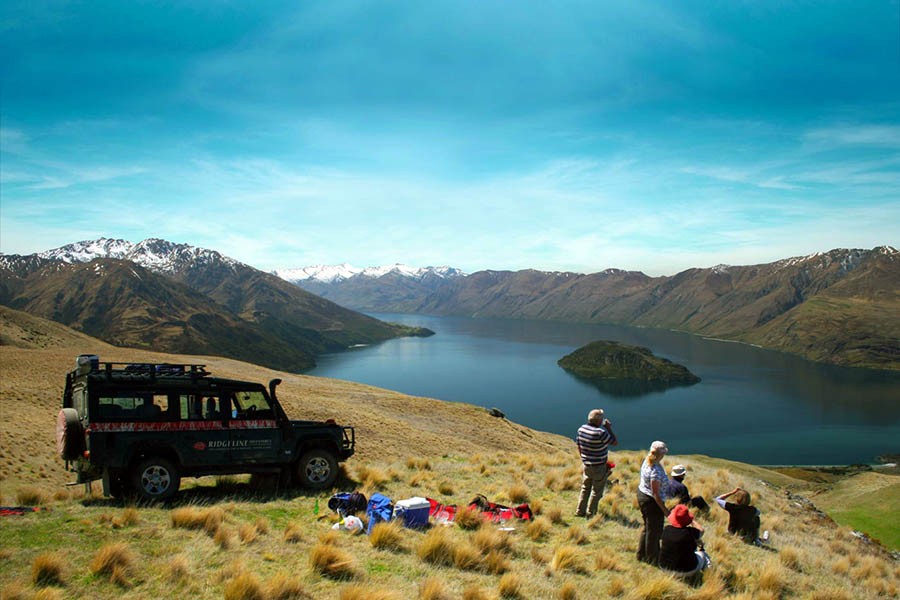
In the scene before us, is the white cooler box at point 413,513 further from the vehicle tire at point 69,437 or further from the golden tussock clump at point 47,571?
the vehicle tire at point 69,437

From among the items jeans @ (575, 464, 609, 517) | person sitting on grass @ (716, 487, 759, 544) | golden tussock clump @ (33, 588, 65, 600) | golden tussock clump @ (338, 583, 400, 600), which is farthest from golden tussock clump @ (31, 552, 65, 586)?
person sitting on grass @ (716, 487, 759, 544)

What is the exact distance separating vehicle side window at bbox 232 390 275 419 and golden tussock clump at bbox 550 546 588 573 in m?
6.56

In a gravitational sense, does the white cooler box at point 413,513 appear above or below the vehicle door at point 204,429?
below

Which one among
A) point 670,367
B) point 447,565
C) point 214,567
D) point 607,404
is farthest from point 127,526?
point 670,367

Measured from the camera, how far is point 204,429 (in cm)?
1017

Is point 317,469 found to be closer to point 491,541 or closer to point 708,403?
point 491,541

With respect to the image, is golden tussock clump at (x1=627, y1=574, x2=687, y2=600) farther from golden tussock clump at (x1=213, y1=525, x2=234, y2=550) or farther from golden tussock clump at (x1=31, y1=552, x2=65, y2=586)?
golden tussock clump at (x1=31, y1=552, x2=65, y2=586)

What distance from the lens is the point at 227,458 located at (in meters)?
10.4

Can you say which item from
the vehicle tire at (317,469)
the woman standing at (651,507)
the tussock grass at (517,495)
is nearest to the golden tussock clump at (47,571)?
the vehicle tire at (317,469)

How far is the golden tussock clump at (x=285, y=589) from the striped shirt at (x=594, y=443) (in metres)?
5.83

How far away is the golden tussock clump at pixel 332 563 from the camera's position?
21.4ft

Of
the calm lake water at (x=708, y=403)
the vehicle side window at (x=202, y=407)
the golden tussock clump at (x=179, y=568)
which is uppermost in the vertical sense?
the vehicle side window at (x=202, y=407)

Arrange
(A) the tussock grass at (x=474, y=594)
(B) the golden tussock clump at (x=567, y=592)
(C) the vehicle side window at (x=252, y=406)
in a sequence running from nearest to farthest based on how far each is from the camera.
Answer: (A) the tussock grass at (x=474, y=594), (B) the golden tussock clump at (x=567, y=592), (C) the vehicle side window at (x=252, y=406)

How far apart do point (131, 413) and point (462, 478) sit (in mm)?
8547
